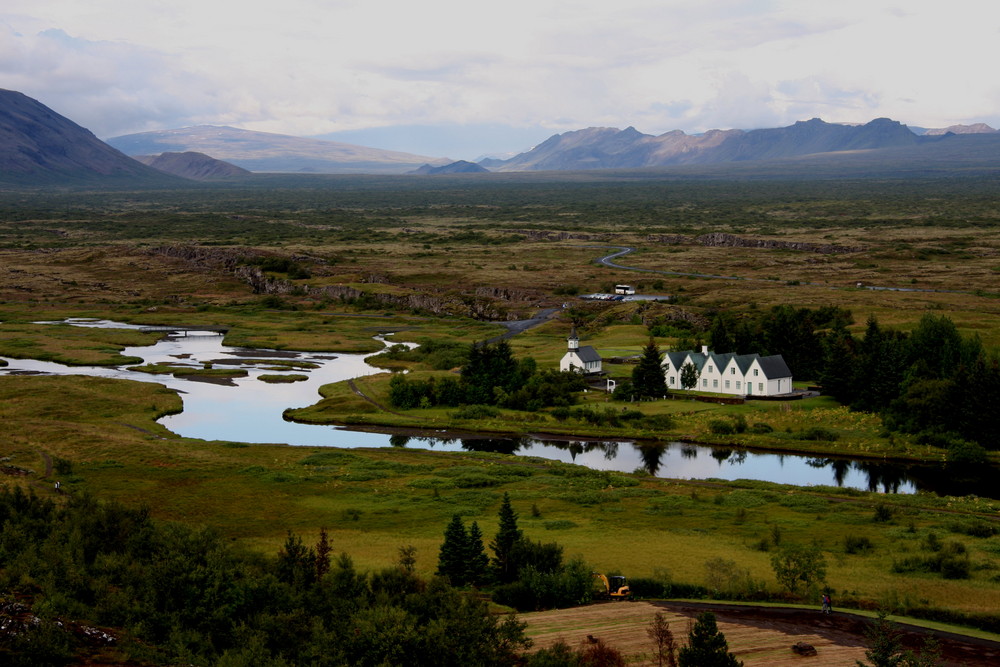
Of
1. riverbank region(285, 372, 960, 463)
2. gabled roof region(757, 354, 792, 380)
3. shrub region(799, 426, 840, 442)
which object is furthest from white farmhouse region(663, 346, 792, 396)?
shrub region(799, 426, 840, 442)

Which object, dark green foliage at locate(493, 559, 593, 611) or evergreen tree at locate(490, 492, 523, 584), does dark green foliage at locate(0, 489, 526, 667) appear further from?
evergreen tree at locate(490, 492, 523, 584)

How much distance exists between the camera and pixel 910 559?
40.4 metres

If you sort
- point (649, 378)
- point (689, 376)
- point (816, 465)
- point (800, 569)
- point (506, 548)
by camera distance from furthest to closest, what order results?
point (689, 376)
point (649, 378)
point (816, 465)
point (506, 548)
point (800, 569)

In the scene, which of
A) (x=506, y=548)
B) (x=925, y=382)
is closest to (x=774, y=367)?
(x=925, y=382)

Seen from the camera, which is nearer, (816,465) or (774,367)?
(816,465)

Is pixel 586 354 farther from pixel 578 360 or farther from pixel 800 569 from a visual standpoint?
pixel 800 569

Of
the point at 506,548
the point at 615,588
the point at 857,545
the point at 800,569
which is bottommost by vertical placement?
the point at 857,545

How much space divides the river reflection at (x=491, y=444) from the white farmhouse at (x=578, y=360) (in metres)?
15.2

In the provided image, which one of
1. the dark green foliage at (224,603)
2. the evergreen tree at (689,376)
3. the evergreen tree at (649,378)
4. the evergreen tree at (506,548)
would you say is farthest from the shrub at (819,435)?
the dark green foliage at (224,603)

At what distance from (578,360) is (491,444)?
17.2 metres

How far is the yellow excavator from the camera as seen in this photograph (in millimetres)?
36688

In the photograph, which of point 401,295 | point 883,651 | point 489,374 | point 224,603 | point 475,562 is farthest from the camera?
point 401,295

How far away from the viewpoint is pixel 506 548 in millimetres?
39000

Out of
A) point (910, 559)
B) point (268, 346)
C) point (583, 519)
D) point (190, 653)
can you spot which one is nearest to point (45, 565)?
point (190, 653)
